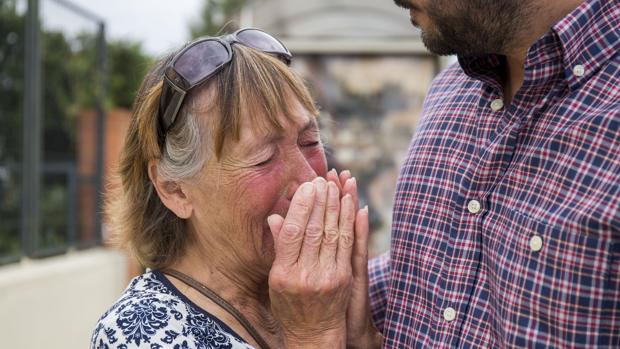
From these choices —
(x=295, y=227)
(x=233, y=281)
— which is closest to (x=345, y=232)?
(x=295, y=227)

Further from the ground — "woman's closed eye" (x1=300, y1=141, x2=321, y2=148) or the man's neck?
the man's neck

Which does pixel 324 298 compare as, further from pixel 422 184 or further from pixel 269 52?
pixel 269 52

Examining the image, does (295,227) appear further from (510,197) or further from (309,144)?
(510,197)

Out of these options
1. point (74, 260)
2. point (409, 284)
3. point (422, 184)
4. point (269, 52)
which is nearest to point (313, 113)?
point (269, 52)

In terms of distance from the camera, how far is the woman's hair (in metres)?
1.91

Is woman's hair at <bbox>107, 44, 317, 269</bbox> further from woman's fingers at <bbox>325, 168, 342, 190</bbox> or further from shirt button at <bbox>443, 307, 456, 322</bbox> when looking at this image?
shirt button at <bbox>443, 307, 456, 322</bbox>

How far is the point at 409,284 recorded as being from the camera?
1.90 metres

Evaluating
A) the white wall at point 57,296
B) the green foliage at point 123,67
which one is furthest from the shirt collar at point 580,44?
the green foliage at point 123,67

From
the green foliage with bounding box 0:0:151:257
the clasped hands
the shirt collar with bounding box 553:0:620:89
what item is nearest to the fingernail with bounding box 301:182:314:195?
the clasped hands

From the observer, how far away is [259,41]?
209 cm

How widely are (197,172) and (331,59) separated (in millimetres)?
5729

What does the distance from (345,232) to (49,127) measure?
5262 millimetres

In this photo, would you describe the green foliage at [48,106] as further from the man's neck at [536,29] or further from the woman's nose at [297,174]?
the man's neck at [536,29]

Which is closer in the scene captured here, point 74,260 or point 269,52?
point 269,52
